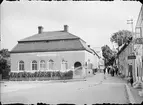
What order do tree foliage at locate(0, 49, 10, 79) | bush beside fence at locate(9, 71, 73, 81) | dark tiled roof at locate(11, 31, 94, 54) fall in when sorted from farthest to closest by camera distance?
bush beside fence at locate(9, 71, 73, 81), dark tiled roof at locate(11, 31, 94, 54), tree foliage at locate(0, 49, 10, 79)


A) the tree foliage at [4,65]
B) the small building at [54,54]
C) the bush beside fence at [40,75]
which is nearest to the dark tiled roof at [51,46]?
the small building at [54,54]

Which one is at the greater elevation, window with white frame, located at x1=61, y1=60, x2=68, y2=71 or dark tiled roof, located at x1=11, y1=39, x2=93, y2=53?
dark tiled roof, located at x1=11, y1=39, x2=93, y2=53

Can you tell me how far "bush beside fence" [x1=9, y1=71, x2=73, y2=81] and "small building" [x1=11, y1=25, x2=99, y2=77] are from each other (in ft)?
1.26

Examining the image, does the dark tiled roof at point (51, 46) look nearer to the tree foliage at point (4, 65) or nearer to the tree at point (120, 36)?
the tree foliage at point (4, 65)

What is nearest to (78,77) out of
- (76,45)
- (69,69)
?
(69,69)

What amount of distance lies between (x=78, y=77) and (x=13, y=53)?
6569mm

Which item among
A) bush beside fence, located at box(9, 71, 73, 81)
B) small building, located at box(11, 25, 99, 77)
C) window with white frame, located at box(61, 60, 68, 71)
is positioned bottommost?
bush beside fence, located at box(9, 71, 73, 81)

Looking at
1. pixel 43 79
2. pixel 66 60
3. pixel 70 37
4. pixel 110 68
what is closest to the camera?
pixel 70 37

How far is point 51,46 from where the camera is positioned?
18.9 meters

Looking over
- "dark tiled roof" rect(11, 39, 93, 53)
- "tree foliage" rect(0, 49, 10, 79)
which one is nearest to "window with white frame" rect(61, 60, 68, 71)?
"dark tiled roof" rect(11, 39, 93, 53)

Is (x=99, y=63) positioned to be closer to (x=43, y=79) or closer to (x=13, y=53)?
(x=43, y=79)

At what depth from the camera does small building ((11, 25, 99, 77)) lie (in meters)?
18.5

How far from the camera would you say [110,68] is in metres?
26.0

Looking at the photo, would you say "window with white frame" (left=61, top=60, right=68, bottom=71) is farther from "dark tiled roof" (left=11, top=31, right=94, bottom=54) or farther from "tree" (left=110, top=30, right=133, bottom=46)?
"tree" (left=110, top=30, right=133, bottom=46)
